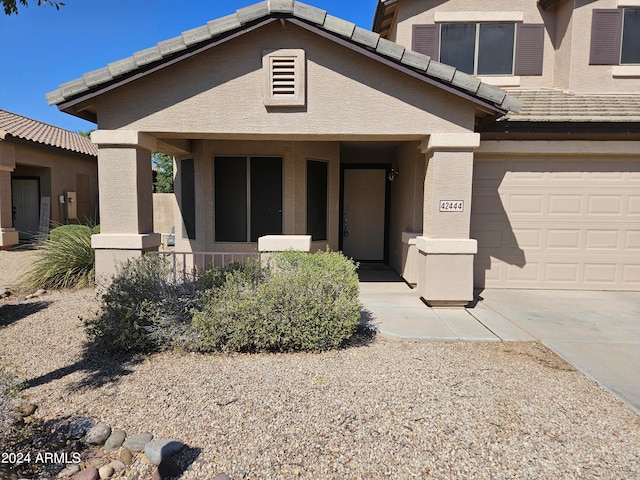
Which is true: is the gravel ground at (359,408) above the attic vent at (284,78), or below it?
below

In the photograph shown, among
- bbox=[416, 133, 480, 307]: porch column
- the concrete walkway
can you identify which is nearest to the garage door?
the concrete walkway

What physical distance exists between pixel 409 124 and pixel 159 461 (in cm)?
560

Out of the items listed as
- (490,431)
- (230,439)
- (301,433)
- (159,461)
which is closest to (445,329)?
(490,431)

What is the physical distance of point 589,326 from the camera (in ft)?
19.7

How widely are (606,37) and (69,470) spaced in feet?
38.7

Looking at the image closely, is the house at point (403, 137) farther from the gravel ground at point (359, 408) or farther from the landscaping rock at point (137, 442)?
the landscaping rock at point (137, 442)

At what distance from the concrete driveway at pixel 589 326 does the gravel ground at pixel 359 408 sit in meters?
0.29

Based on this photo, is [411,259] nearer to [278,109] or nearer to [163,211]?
[278,109]

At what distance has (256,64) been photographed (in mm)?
6219

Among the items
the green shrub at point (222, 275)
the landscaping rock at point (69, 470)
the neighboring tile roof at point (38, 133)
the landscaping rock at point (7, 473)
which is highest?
the neighboring tile roof at point (38, 133)

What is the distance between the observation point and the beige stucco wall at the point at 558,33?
8.73 metres

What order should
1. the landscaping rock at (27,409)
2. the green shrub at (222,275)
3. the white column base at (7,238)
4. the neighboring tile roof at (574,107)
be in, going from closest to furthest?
the landscaping rock at (27,409) < the green shrub at (222,275) < the neighboring tile roof at (574,107) < the white column base at (7,238)

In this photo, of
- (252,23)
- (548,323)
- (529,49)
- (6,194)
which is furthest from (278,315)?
(6,194)

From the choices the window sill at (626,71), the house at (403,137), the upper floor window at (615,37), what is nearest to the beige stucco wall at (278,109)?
the house at (403,137)
